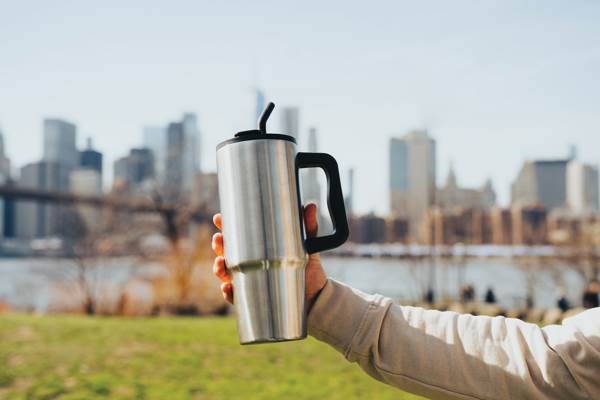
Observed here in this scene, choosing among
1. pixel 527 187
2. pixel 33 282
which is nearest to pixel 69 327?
pixel 33 282

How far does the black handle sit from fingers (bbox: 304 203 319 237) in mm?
44

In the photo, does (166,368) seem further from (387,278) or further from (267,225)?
(387,278)

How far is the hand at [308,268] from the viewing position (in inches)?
52.2

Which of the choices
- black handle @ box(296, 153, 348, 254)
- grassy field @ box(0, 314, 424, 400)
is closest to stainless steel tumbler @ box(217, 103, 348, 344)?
black handle @ box(296, 153, 348, 254)

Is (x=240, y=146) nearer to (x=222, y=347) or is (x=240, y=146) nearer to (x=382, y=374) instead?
(x=382, y=374)

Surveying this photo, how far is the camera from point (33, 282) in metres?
19.0

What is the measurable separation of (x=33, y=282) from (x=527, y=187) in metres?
33.4

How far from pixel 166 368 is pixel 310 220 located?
4.76 meters

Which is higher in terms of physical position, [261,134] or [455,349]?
[261,134]

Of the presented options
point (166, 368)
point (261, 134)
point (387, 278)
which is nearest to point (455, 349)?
point (261, 134)

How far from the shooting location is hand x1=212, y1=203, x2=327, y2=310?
133cm

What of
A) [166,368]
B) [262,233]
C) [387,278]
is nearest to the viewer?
[262,233]

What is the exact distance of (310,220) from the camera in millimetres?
1325

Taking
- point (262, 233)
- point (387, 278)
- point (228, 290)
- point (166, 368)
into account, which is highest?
point (262, 233)
